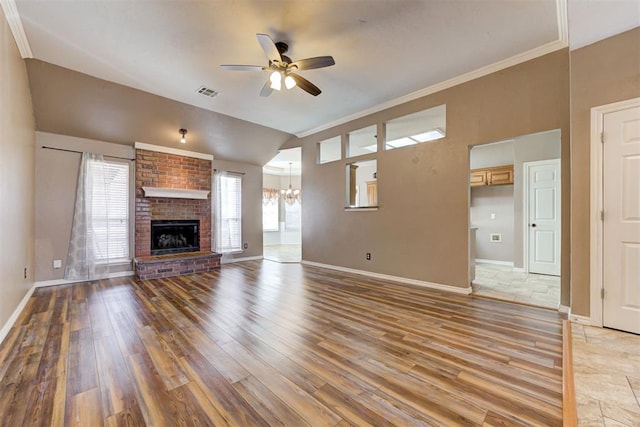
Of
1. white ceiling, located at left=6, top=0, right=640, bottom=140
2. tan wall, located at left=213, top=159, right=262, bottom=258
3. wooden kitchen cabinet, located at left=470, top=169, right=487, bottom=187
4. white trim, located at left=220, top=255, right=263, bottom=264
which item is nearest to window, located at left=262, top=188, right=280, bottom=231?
tan wall, located at left=213, top=159, right=262, bottom=258

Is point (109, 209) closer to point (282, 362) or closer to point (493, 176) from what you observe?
point (282, 362)

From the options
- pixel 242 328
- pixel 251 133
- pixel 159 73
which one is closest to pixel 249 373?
pixel 242 328

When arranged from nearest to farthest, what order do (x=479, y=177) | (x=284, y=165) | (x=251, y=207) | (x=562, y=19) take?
(x=562, y=19)
(x=479, y=177)
(x=251, y=207)
(x=284, y=165)

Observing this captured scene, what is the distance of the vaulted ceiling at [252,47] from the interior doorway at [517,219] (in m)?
1.81

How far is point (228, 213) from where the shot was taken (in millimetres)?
6605

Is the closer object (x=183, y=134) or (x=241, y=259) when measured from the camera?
(x=183, y=134)

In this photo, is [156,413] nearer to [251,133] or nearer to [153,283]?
[153,283]

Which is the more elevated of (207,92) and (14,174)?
(207,92)

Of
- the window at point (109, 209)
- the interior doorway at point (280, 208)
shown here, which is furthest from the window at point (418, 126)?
the window at point (109, 209)

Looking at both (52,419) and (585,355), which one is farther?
(585,355)

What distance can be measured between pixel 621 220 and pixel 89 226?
7287mm

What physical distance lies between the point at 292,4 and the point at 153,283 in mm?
4599

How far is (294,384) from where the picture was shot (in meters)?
1.77

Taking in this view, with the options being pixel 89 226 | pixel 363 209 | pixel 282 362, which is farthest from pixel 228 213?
pixel 282 362
